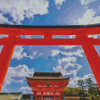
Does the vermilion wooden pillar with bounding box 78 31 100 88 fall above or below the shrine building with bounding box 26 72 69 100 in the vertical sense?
below

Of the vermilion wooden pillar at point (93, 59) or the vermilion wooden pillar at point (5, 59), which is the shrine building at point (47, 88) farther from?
the vermilion wooden pillar at point (93, 59)

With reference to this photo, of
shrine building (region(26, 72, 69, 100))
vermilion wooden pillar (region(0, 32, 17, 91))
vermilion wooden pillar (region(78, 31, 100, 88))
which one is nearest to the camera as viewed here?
vermilion wooden pillar (region(78, 31, 100, 88))

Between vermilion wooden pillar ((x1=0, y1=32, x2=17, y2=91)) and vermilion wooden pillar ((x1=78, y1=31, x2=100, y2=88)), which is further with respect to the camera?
vermilion wooden pillar ((x1=0, y1=32, x2=17, y2=91))

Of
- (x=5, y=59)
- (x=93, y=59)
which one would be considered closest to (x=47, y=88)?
(x=5, y=59)

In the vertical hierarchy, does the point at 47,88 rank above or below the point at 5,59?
above

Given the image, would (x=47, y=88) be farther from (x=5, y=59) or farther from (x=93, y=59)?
(x=93, y=59)

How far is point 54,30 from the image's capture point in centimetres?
346

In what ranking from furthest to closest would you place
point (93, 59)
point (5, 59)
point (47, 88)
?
1. point (47, 88)
2. point (5, 59)
3. point (93, 59)

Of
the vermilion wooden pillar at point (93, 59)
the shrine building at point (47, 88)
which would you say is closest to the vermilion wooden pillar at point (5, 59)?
the vermilion wooden pillar at point (93, 59)

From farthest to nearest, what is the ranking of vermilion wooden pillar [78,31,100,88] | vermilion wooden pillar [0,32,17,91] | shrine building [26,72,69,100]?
shrine building [26,72,69,100] → vermilion wooden pillar [0,32,17,91] → vermilion wooden pillar [78,31,100,88]

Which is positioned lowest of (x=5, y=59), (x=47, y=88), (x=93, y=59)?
(x=93, y=59)

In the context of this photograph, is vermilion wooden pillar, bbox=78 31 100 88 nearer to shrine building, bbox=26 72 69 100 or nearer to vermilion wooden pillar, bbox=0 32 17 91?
vermilion wooden pillar, bbox=0 32 17 91

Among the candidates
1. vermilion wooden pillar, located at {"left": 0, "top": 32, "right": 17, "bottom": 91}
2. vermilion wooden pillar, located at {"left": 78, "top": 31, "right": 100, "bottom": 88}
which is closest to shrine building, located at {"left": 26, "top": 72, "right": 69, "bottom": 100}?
vermilion wooden pillar, located at {"left": 0, "top": 32, "right": 17, "bottom": 91}

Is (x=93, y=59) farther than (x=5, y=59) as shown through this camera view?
No
